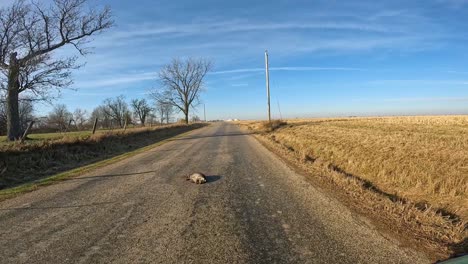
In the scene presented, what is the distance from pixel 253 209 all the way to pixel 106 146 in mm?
14310

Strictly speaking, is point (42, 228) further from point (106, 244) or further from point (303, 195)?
point (303, 195)

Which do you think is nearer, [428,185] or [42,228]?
[42,228]

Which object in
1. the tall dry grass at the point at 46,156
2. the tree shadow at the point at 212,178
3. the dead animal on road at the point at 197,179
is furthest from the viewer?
the tall dry grass at the point at 46,156

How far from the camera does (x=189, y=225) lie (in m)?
5.54

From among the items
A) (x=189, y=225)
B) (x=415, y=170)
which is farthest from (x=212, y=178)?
(x=415, y=170)

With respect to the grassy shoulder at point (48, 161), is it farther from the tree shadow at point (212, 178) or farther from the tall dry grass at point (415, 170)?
the tall dry grass at point (415, 170)

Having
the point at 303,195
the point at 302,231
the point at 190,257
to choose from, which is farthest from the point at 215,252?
the point at 303,195

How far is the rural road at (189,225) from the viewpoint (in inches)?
171

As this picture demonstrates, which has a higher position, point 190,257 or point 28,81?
point 28,81

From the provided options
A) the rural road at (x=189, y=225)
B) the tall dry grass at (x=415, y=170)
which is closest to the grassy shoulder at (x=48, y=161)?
the rural road at (x=189, y=225)

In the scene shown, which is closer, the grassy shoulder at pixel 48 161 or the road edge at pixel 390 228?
the road edge at pixel 390 228

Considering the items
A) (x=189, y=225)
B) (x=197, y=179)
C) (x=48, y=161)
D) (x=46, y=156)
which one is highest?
(x=46, y=156)

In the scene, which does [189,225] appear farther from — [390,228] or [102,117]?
[102,117]

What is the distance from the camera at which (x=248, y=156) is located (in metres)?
A: 14.6
